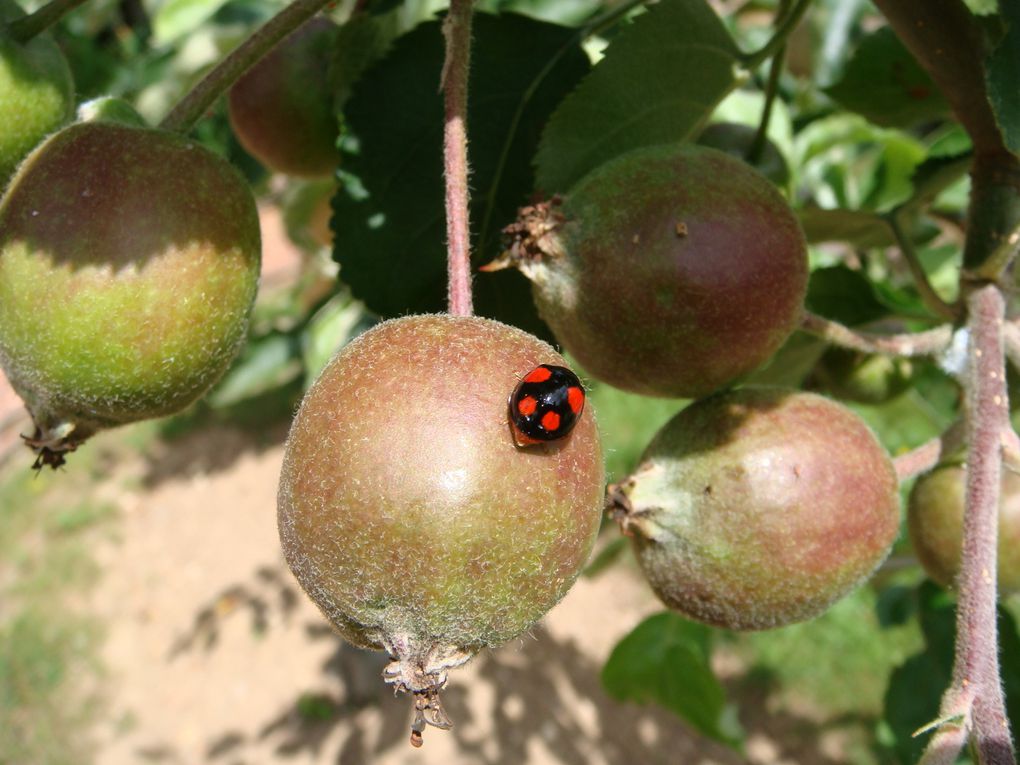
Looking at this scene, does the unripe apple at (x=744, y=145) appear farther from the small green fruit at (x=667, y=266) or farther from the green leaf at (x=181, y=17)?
the green leaf at (x=181, y=17)

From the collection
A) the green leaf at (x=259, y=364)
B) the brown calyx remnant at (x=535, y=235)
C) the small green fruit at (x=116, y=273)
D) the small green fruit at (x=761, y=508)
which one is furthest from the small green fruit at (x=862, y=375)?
the green leaf at (x=259, y=364)

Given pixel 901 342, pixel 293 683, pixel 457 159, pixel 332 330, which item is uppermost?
pixel 457 159

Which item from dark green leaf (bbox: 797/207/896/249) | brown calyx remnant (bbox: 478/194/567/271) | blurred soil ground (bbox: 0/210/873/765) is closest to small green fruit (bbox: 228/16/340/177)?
brown calyx remnant (bbox: 478/194/567/271)

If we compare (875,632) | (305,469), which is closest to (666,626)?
(305,469)

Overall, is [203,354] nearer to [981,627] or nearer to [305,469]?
[305,469]

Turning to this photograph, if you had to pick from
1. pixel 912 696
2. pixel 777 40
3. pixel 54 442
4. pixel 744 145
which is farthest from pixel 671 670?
pixel 54 442

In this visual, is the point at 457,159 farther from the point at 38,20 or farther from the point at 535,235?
the point at 38,20

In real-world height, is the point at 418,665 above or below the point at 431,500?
below
